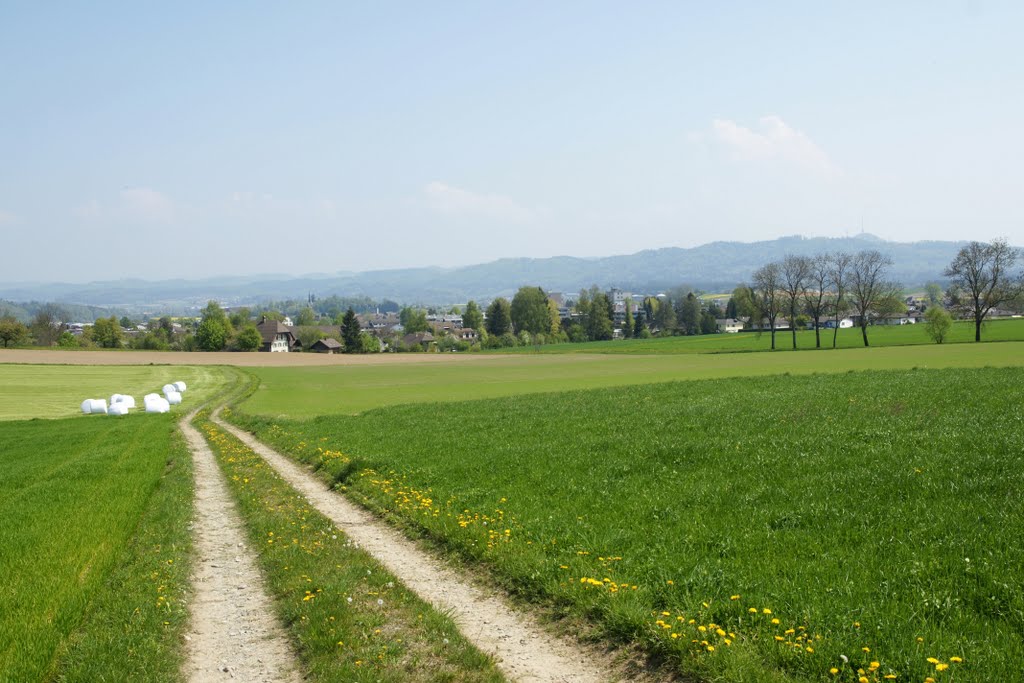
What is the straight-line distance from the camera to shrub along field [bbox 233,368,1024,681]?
8.25 metres

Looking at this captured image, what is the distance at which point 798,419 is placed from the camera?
869 inches

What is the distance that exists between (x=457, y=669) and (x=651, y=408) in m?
21.7

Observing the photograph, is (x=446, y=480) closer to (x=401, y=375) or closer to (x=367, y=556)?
(x=367, y=556)

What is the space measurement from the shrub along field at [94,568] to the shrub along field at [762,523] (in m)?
4.88

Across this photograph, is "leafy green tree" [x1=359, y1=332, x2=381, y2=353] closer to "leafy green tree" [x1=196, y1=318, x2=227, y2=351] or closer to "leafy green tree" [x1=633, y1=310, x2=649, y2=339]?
"leafy green tree" [x1=196, y1=318, x2=227, y2=351]

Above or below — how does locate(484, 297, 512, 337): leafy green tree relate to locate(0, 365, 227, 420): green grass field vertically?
above

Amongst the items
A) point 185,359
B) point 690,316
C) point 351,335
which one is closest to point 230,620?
point 185,359

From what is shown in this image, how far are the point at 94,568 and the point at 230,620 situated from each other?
3968 mm

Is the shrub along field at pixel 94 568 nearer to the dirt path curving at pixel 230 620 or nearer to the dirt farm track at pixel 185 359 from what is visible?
the dirt path curving at pixel 230 620

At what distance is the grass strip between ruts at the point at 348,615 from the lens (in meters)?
8.78

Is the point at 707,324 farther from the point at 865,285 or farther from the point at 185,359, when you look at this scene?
the point at 185,359

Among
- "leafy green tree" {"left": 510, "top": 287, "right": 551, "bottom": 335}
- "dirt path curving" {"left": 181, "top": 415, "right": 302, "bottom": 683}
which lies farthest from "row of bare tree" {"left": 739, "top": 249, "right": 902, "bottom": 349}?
"dirt path curving" {"left": 181, "top": 415, "right": 302, "bottom": 683}

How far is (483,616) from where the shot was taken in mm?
10398

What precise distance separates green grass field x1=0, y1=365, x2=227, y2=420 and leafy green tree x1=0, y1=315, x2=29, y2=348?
57831 millimetres
